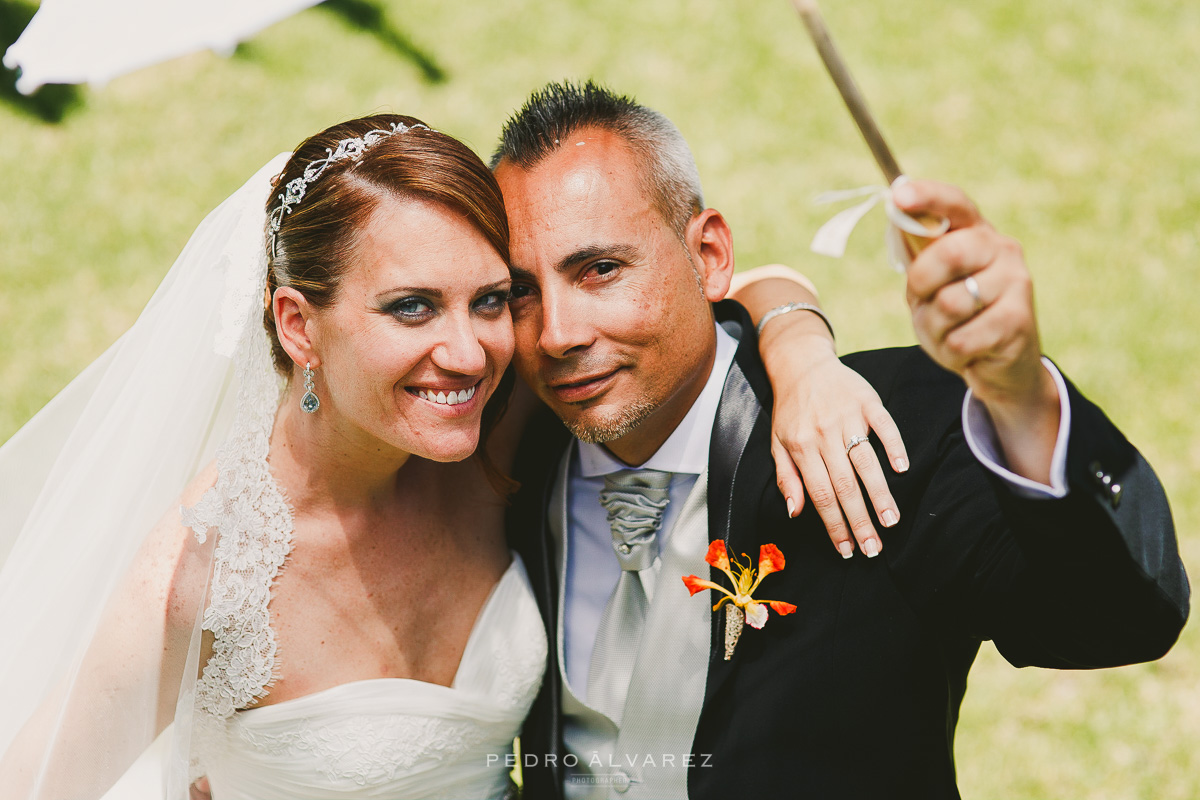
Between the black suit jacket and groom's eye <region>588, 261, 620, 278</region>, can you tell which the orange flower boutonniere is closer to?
the black suit jacket

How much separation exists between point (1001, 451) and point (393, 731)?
6.37 feet

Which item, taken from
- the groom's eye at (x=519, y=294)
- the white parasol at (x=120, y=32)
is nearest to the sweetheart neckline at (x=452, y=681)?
the groom's eye at (x=519, y=294)

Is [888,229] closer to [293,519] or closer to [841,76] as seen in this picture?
[841,76]

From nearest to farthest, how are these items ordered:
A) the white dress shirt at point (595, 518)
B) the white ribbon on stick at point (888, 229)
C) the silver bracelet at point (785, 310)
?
the white ribbon on stick at point (888, 229) < the white dress shirt at point (595, 518) < the silver bracelet at point (785, 310)

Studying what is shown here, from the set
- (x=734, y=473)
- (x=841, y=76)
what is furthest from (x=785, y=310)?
(x=841, y=76)

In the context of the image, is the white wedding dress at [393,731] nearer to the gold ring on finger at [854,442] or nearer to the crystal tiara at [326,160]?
the gold ring on finger at [854,442]

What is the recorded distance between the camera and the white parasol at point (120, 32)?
85.9 inches

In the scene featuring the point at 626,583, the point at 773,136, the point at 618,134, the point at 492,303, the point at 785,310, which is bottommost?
the point at 626,583

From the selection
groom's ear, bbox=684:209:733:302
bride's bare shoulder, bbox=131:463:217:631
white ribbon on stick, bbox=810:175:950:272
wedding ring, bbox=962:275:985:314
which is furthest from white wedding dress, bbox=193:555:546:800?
wedding ring, bbox=962:275:985:314

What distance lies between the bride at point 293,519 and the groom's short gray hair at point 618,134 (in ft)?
0.72

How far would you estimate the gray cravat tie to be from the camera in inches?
116

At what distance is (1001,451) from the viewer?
1.97 metres

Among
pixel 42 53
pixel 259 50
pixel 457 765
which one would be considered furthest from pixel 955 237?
pixel 259 50

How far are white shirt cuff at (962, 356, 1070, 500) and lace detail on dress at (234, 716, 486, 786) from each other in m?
1.88
